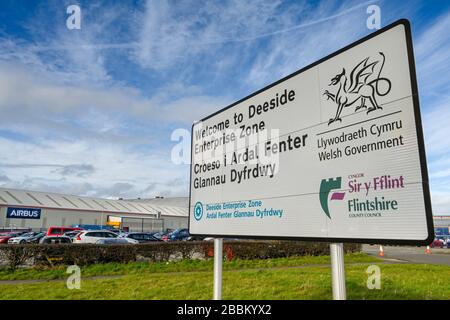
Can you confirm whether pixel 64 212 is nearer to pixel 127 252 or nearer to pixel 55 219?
pixel 55 219

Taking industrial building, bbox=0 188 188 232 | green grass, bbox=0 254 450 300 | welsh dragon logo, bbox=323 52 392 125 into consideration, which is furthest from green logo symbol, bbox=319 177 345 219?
industrial building, bbox=0 188 188 232

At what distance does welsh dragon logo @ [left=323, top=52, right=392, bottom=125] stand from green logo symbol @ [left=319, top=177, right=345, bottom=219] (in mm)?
513

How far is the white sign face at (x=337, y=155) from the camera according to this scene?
7.61 ft

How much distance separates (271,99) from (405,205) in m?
1.87

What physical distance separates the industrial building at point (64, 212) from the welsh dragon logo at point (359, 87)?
4536 centimetres

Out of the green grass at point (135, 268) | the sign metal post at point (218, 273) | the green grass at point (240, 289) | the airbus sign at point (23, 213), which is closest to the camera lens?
the sign metal post at point (218, 273)

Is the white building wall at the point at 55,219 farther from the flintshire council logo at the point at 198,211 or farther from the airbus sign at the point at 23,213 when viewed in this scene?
the flintshire council logo at the point at 198,211

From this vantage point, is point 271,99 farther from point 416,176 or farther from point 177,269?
point 177,269

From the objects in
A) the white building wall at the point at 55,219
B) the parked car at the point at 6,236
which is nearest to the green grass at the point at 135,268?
the parked car at the point at 6,236

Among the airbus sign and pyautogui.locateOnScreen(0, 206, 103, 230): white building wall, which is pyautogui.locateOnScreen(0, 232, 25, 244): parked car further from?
pyautogui.locateOnScreen(0, 206, 103, 230): white building wall

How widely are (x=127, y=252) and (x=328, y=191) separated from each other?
11.9 m

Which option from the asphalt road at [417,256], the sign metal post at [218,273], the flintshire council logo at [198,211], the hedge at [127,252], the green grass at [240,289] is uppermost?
the flintshire council logo at [198,211]
